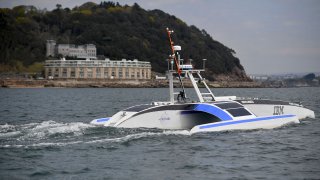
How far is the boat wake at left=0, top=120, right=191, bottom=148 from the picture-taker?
24438mm

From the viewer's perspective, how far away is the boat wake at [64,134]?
24.4m

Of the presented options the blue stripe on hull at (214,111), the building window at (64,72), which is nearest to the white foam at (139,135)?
the blue stripe on hull at (214,111)

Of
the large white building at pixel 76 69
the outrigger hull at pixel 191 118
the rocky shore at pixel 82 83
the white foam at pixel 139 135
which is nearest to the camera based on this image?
the white foam at pixel 139 135

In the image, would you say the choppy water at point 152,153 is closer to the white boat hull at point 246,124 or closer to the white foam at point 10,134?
the white foam at point 10,134

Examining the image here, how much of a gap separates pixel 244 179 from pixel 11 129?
1557 centimetres

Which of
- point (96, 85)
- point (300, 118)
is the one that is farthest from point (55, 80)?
point (300, 118)

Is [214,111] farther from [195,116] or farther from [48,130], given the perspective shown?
[48,130]

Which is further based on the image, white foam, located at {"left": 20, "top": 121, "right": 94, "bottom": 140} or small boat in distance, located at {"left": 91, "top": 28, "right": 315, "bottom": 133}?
small boat in distance, located at {"left": 91, "top": 28, "right": 315, "bottom": 133}

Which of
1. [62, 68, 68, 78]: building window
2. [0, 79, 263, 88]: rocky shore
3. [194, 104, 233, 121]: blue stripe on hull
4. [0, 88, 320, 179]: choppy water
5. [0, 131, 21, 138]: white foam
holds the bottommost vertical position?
[0, 88, 320, 179]: choppy water

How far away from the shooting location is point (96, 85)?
187 meters

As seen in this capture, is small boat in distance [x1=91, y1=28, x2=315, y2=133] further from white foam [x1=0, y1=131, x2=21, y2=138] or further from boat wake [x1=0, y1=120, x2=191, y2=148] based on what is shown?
white foam [x1=0, y1=131, x2=21, y2=138]

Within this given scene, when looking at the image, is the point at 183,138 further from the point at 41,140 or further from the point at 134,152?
the point at 41,140

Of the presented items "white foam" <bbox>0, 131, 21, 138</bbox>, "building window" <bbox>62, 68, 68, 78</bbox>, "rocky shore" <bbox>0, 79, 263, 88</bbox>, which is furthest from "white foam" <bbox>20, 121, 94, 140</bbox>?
"building window" <bbox>62, 68, 68, 78</bbox>

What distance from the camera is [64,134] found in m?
26.8
